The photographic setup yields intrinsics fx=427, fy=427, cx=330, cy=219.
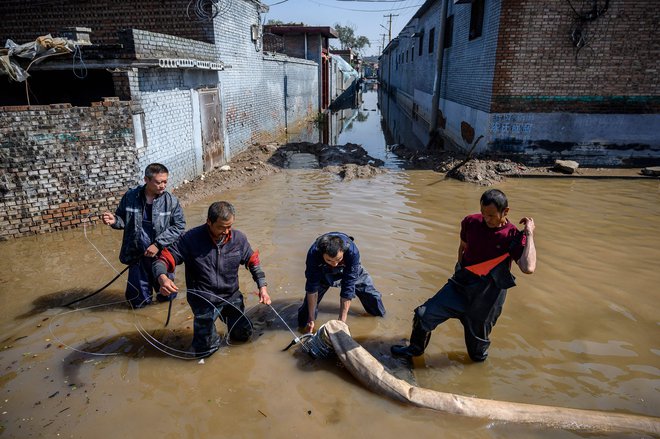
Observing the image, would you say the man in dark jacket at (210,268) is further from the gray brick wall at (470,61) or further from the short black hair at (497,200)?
the gray brick wall at (470,61)

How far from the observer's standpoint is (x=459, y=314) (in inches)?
152

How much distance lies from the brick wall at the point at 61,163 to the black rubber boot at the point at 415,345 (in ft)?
19.4

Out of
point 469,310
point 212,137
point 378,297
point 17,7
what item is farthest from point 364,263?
point 17,7

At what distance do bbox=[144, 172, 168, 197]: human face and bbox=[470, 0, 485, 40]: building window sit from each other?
37.2ft

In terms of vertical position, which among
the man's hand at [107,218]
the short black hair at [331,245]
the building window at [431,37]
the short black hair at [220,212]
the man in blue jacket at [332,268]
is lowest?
the man in blue jacket at [332,268]

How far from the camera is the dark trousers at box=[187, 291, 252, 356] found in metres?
3.94

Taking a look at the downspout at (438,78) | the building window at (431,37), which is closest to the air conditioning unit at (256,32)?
the downspout at (438,78)

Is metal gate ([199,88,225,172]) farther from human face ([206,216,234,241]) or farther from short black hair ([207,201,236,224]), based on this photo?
short black hair ([207,201,236,224])

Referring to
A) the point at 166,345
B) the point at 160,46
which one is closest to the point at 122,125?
the point at 160,46

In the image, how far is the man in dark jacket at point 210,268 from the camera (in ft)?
12.0

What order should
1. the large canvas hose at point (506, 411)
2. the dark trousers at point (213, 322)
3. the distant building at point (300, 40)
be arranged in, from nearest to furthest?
the large canvas hose at point (506, 411) < the dark trousers at point (213, 322) < the distant building at point (300, 40)

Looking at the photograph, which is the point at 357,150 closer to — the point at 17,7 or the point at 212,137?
the point at 212,137

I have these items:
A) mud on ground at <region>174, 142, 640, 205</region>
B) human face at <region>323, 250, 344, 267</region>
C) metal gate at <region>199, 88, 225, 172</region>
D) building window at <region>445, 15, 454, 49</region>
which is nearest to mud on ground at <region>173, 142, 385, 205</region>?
mud on ground at <region>174, 142, 640, 205</region>

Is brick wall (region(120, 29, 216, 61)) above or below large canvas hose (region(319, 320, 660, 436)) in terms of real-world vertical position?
above
